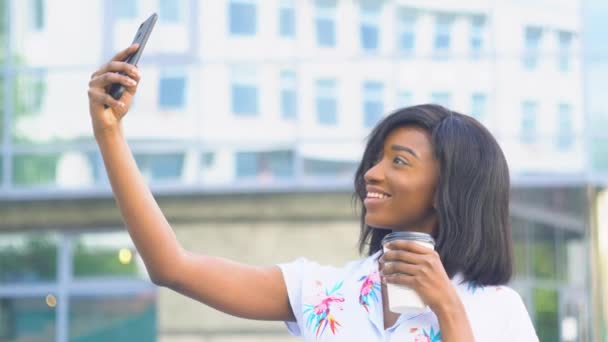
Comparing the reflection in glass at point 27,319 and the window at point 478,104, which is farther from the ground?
the window at point 478,104

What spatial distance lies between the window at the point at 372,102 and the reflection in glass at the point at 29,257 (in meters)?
3.90

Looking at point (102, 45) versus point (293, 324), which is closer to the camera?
point (293, 324)

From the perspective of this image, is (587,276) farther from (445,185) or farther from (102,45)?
(445,185)

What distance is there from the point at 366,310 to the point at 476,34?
10.3 m

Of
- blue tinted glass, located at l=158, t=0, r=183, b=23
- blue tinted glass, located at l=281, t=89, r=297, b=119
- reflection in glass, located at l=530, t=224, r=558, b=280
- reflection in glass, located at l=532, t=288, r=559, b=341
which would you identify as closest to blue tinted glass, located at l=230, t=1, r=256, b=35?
blue tinted glass, located at l=158, t=0, r=183, b=23

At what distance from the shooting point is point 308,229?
12.8m

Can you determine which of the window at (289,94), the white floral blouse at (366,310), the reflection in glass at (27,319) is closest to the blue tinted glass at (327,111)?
the window at (289,94)

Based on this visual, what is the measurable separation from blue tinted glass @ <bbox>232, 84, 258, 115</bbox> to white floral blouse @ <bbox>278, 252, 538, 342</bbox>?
9857 mm

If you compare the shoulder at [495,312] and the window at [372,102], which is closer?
the shoulder at [495,312]

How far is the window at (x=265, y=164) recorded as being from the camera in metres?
12.3

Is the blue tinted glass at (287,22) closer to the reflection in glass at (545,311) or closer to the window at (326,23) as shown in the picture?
the window at (326,23)

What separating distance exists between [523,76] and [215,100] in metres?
3.11

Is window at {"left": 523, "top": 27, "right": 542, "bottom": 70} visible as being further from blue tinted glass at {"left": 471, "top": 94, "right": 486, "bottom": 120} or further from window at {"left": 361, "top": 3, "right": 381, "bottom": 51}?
window at {"left": 361, "top": 3, "right": 381, "bottom": 51}

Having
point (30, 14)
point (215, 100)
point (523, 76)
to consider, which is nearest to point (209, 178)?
point (215, 100)
